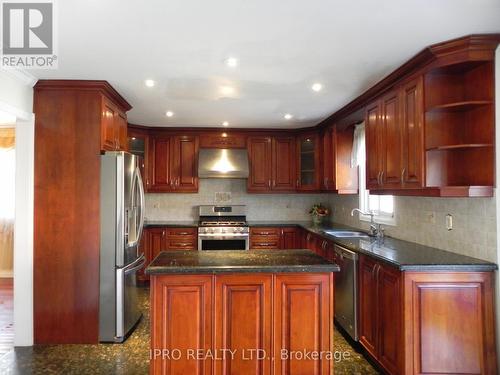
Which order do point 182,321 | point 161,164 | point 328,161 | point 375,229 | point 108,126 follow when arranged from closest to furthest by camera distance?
point 182,321 → point 108,126 → point 375,229 → point 328,161 → point 161,164

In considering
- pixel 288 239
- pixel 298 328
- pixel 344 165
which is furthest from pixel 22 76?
pixel 288 239

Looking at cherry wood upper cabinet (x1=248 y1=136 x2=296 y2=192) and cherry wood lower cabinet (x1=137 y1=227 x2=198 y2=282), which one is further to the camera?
cherry wood upper cabinet (x1=248 y1=136 x2=296 y2=192)

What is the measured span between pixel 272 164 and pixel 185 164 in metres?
1.39

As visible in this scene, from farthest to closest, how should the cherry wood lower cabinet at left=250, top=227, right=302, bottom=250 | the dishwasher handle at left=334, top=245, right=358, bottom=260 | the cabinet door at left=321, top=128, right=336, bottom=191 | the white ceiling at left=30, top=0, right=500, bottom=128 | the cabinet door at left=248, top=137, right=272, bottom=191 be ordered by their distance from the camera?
the cabinet door at left=248, top=137, right=272, bottom=191, the cherry wood lower cabinet at left=250, top=227, right=302, bottom=250, the cabinet door at left=321, top=128, right=336, bottom=191, the dishwasher handle at left=334, top=245, right=358, bottom=260, the white ceiling at left=30, top=0, right=500, bottom=128

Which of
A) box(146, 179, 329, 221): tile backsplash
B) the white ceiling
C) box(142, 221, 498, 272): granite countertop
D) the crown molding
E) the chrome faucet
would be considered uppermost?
the white ceiling

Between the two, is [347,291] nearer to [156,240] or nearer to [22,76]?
[156,240]

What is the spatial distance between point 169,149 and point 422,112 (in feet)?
12.4

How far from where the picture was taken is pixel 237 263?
7.30ft

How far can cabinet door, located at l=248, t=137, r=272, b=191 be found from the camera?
5.35m

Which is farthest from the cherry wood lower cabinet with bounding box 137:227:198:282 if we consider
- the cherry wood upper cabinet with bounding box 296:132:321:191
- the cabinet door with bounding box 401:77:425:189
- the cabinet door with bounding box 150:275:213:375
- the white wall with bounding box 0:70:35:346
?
the cabinet door with bounding box 401:77:425:189

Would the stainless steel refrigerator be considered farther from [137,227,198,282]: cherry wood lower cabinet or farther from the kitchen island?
[137,227,198,282]: cherry wood lower cabinet

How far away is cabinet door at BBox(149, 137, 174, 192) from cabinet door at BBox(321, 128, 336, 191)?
2.35m

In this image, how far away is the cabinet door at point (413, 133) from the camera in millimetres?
2494

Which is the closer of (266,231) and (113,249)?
(113,249)
